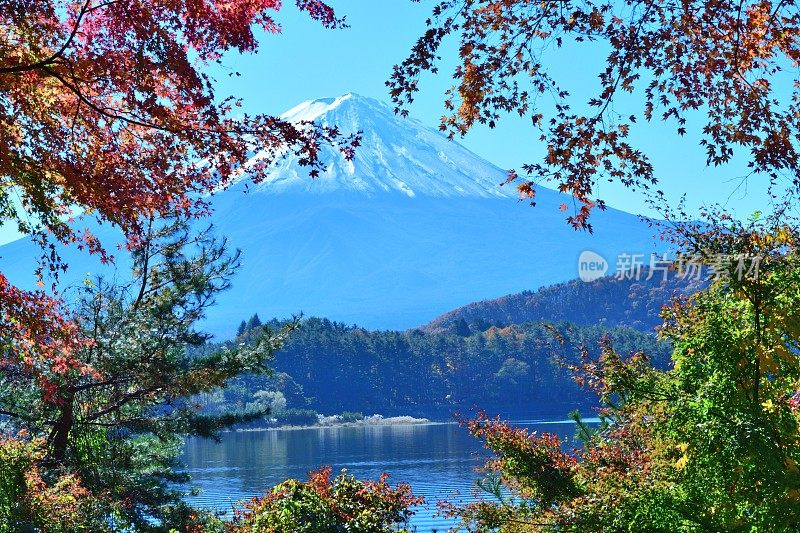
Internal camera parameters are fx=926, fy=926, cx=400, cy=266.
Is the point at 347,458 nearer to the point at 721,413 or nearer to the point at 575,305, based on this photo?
the point at 721,413

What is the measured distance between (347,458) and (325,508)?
49823 mm

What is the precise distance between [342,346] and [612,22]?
274ft

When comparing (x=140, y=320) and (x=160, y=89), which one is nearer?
(x=160, y=89)

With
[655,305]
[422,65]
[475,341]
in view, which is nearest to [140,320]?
[422,65]

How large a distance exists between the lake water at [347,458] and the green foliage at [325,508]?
2182 cm

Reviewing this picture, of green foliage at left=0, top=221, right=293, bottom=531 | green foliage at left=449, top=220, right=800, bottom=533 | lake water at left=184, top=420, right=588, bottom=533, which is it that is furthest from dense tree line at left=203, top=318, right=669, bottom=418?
green foliage at left=449, top=220, right=800, bottom=533

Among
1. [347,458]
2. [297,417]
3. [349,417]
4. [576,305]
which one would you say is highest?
[576,305]

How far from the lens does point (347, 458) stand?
55.1 metres

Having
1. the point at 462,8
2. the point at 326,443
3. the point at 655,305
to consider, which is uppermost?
the point at 655,305

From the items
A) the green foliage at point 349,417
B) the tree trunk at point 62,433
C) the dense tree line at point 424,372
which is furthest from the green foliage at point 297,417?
the tree trunk at point 62,433

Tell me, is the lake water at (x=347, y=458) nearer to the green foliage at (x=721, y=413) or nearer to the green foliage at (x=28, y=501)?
the green foliage at (x=28, y=501)

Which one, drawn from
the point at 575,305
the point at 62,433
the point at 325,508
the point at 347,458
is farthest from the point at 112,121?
the point at 575,305

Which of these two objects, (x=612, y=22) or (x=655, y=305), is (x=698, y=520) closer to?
(x=612, y=22)

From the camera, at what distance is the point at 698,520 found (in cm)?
532
